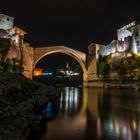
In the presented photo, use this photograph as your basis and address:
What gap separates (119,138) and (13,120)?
14.4 feet

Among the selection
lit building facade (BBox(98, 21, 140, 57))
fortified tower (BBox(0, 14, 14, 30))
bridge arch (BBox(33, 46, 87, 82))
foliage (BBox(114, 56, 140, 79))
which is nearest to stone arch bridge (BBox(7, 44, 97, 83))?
bridge arch (BBox(33, 46, 87, 82))

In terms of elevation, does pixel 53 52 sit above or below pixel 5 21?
below

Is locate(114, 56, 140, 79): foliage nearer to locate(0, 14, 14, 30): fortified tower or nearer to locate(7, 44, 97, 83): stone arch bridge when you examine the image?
locate(7, 44, 97, 83): stone arch bridge

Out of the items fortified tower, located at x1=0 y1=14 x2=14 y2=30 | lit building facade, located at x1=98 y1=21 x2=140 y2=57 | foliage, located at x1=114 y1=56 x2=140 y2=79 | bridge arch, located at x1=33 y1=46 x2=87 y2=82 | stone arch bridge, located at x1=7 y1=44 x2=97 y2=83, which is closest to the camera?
foliage, located at x1=114 y1=56 x2=140 y2=79

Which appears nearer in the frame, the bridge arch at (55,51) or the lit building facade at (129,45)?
the lit building facade at (129,45)

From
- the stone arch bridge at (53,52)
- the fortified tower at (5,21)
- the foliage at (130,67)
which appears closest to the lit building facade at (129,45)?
the stone arch bridge at (53,52)

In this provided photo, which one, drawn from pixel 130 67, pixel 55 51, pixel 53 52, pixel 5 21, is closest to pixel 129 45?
pixel 130 67

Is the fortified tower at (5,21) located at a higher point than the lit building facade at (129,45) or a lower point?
higher

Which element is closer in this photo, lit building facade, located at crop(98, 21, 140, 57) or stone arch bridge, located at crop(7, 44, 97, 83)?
stone arch bridge, located at crop(7, 44, 97, 83)

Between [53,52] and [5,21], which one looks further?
[53,52]

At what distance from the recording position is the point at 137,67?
49844mm

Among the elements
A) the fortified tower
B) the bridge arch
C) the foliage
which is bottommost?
the foliage

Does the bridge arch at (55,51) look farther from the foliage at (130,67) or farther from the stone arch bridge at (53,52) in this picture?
the foliage at (130,67)

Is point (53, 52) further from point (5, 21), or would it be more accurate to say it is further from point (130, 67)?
point (130, 67)
